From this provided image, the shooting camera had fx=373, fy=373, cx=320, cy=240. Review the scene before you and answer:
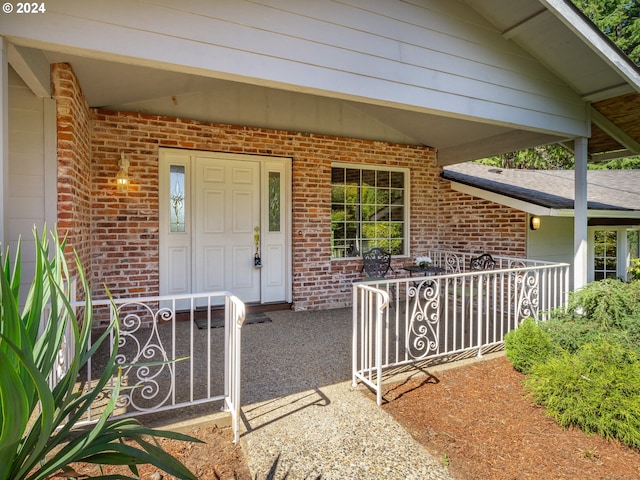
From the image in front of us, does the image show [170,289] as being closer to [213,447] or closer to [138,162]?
[138,162]

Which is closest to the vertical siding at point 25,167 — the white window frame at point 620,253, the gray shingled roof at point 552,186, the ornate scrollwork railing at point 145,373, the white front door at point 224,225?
the ornate scrollwork railing at point 145,373

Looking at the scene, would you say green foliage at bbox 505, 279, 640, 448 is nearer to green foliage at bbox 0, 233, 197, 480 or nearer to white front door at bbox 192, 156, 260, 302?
green foliage at bbox 0, 233, 197, 480

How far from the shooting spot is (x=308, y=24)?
3.11m

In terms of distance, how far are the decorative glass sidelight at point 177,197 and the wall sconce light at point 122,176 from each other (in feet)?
1.94

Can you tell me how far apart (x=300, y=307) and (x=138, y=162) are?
3160mm

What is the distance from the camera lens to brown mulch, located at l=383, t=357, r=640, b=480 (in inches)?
88.9

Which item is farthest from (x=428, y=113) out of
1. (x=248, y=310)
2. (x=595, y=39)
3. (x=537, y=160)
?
(x=537, y=160)

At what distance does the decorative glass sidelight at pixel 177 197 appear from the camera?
17.5 ft

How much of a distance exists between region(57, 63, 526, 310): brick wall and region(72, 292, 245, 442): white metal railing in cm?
85

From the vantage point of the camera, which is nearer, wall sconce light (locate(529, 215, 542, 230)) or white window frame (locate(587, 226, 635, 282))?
wall sconce light (locate(529, 215, 542, 230))

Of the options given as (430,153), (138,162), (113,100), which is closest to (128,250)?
(138,162)

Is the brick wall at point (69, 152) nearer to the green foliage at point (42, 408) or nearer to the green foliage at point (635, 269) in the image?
the green foliage at point (42, 408)

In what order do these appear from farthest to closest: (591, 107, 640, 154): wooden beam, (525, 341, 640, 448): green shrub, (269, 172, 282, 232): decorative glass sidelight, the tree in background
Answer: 1. the tree in background
2. (269, 172, 282, 232): decorative glass sidelight
3. (591, 107, 640, 154): wooden beam
4. (525, 341, 640, 448): green shrub

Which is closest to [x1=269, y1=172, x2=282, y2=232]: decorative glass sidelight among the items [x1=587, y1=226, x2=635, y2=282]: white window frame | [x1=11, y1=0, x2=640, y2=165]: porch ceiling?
[x1=11, y1=0, x2=640, y2=165]: porch ceiling
